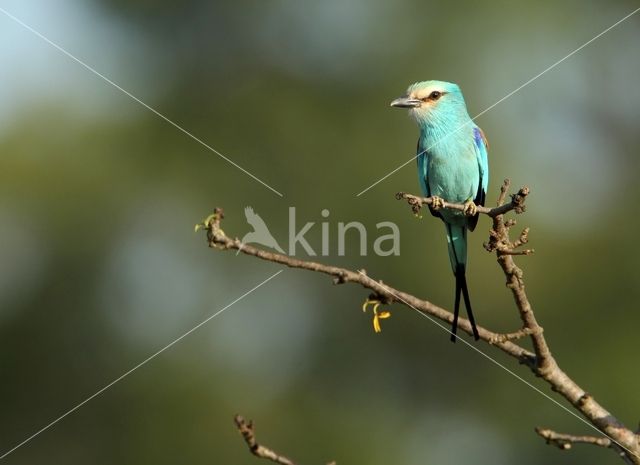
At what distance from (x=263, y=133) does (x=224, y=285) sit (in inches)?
77.3

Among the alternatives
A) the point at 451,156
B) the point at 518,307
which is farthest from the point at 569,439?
the point at 451,156

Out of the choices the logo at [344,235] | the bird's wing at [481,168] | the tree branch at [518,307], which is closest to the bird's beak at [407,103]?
the bird's wing at [481,168]

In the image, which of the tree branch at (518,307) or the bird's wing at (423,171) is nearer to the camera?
the tree branch at (518,307)

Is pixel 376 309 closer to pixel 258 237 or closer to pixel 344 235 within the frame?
pixel 258 237

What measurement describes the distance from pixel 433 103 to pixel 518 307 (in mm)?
2498

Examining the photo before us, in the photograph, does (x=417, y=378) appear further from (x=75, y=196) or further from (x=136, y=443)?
(x=75, y=196)

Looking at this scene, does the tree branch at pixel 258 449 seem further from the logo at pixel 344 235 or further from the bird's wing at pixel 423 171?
the logo at pixel 344 235

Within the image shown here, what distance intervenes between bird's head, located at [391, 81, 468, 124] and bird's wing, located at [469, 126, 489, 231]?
6.6 inches

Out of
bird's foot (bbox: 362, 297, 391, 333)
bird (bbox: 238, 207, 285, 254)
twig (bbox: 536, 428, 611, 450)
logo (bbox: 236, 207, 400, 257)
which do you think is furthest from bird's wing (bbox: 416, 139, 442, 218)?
logo (bbox: 236, 207, 400, 257)

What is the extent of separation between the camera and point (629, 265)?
1027 cm

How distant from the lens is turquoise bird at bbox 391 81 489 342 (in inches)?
198

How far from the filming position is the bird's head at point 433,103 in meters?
5.30

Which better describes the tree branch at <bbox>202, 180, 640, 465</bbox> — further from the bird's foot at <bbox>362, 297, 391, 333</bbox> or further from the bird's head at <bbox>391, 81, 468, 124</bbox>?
the bird's head at <bbox>391, 81, 468, 124</bbox>

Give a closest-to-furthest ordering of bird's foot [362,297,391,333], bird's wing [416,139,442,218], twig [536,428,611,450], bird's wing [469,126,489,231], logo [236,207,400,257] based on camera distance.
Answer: twig [536,428,611,450] < bird's foot [362,297,391,333] < bird's wing [469,126,489,231] < bird's wing [416,139,442,218] < logo [236,207,400,257]
